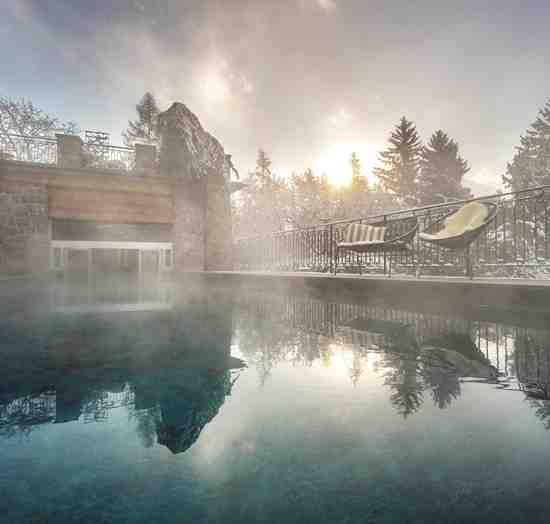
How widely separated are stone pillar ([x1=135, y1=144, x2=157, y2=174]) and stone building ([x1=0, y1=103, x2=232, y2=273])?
3cm

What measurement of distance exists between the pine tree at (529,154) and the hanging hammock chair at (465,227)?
21.8 meters

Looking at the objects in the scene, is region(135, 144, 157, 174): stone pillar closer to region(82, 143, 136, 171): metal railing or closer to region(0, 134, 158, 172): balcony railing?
region(0, 134, 158, 172): balcony railing

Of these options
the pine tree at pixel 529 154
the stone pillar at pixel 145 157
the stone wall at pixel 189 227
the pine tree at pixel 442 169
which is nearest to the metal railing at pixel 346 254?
the stone wall at pixel 189 227

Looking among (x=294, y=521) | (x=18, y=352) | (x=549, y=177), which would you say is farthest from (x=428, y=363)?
(x=549, y=177)

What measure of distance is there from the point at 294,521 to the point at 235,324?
2.42 metres

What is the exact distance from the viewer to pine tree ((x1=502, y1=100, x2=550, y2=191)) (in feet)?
72.4

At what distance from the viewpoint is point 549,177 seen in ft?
61.8

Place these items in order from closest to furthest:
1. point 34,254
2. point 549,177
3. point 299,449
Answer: point 299,449, point 34,254, point 549,177

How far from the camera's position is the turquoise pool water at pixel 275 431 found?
0.73 metres

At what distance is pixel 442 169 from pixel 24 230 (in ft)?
94.7

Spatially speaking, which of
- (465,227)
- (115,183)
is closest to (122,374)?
(465,227)

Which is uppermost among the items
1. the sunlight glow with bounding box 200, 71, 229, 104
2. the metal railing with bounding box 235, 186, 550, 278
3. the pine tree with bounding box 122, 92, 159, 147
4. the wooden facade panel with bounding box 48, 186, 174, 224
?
the pine tree with bounding box 122, 92, 159, 147

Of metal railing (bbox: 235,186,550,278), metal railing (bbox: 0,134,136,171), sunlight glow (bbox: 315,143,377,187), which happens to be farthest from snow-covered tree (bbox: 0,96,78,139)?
sunlight glow (bbox: 315,143,377,187)

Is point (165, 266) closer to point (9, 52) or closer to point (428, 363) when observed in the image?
point (9, 52)
